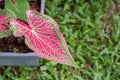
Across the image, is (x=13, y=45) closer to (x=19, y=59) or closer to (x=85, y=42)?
(x=19, y=59)

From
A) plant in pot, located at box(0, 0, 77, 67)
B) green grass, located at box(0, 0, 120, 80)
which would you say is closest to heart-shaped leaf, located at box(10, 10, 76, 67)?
plant in pot, located at box(0, 0, 77, 67)

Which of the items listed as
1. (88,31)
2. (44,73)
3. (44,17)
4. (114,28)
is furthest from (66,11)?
(44,17)

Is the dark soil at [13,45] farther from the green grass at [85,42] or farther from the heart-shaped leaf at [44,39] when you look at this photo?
the heart-shaped leaf at [44,39]

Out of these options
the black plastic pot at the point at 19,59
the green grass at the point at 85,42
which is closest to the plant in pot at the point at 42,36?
the black plastic pot at the point at 19,59

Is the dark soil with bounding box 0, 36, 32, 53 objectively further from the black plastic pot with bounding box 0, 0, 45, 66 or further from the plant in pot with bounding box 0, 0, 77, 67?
the plant in pot with bounding box 0, 0, 77, 67

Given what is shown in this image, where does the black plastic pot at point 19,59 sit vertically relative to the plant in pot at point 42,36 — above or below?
below

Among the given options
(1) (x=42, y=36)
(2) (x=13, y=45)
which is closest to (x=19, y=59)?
(2) (x=13, y=45)
